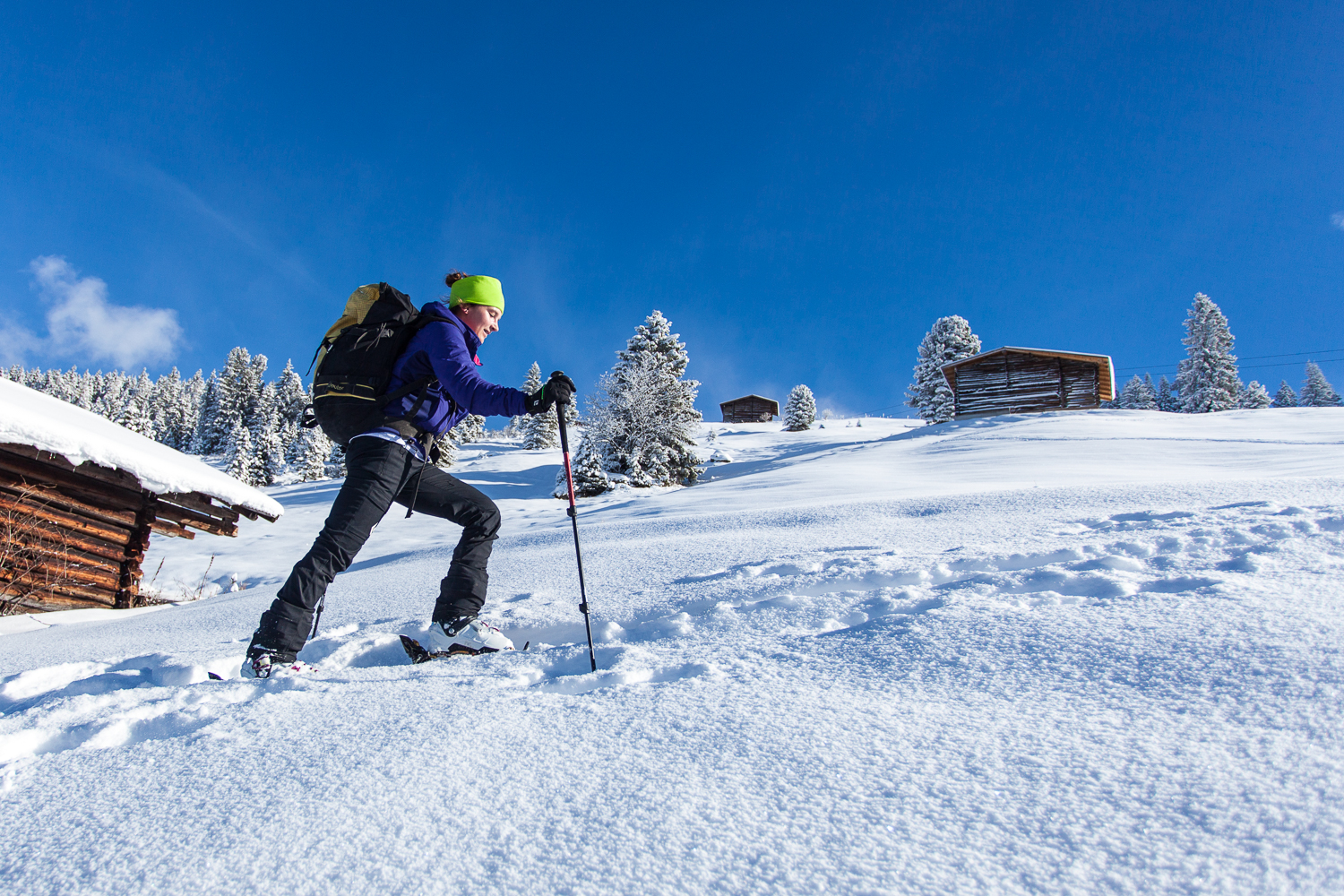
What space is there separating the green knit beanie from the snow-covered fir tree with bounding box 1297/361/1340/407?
79.2m

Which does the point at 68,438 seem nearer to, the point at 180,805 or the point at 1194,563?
the point at 180,805

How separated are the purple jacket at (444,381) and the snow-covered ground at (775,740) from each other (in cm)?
109

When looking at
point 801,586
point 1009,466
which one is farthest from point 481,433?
point 801,586

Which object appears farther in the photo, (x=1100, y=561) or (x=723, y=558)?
(x=723, y=558)

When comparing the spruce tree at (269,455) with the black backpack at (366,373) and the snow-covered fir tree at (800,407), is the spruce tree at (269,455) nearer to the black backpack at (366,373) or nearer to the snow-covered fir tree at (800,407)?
the snow-covered fir tree at (800,407)

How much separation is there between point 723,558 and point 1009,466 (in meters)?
7.00

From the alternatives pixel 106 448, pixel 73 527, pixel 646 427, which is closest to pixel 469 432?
pixel 646 427

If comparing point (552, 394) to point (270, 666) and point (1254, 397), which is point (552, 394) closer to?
point (270, 666)

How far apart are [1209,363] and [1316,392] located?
3100 cm

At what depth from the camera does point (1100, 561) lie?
8.49ft

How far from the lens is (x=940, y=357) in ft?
126

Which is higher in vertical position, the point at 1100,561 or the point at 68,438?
the point at 68,438

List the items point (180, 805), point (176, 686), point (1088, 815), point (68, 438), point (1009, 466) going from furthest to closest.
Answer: point (1009, 466), point (68, 438), point (176, 686), point (180, 805), point (1088, 815)

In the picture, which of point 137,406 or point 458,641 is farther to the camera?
point 137,406
